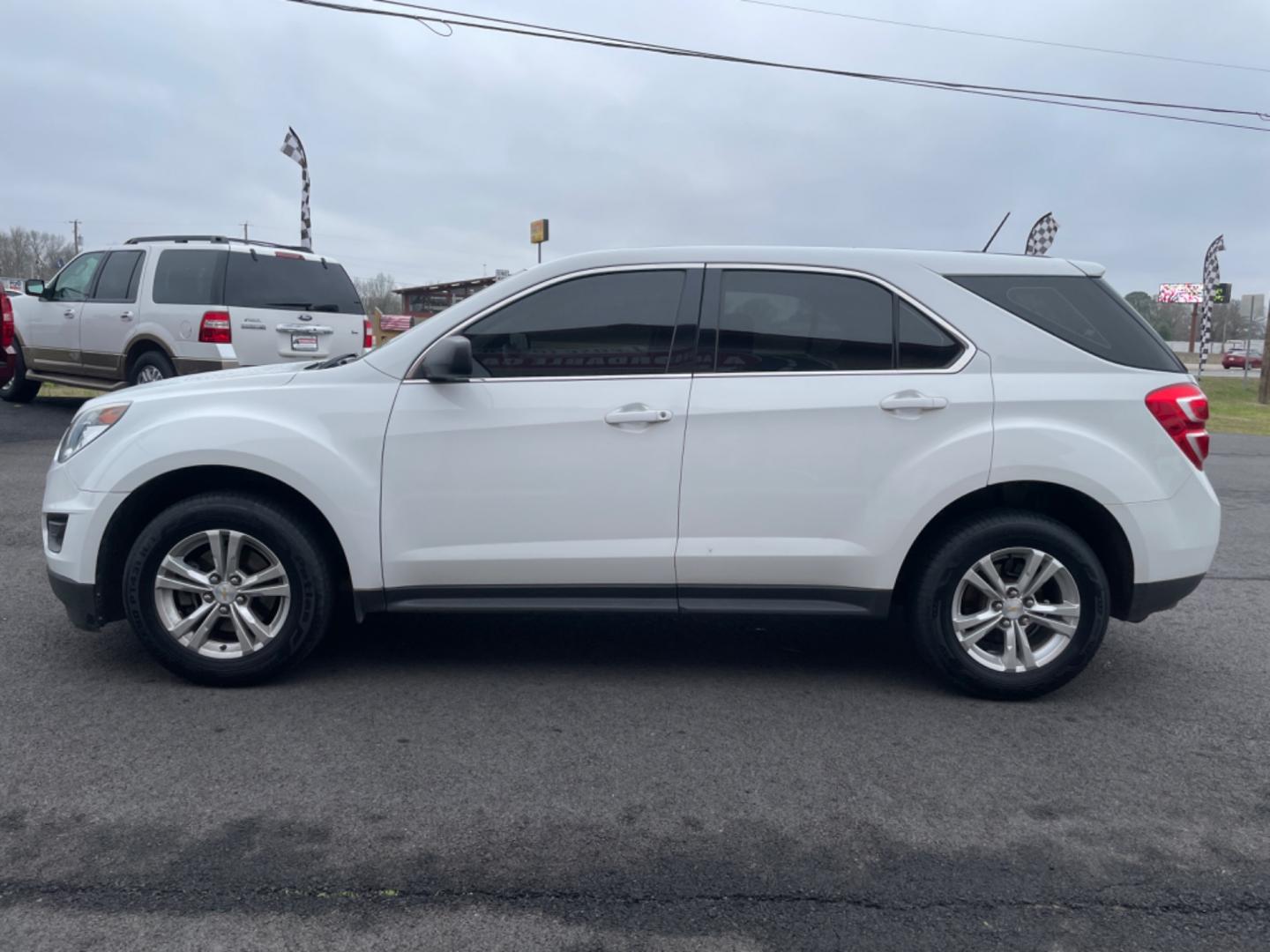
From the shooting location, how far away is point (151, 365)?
12.2 meters

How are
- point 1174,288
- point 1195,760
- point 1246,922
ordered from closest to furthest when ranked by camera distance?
point 1246,922, point 1195,760, point 1174,288

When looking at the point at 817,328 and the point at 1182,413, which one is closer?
the point at 1182,413

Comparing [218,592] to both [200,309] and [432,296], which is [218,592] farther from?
[200,309]

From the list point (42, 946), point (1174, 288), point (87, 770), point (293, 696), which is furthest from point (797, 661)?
point (1174, 288)

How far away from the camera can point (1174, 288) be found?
302 ft

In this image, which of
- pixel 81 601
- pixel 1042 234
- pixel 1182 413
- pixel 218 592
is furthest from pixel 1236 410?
pixel 81 601

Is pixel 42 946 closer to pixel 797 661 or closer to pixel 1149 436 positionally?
pixel 797 661

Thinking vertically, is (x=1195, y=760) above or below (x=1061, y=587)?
below

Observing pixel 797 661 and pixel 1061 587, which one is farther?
pixel 797 661

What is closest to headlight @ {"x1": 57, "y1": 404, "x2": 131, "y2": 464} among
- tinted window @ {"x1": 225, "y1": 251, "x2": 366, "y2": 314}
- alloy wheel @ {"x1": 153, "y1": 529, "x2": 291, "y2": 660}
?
alloy wheel @ {"x1": 153, "y1": 529, "x2": 291, "y2": 660}

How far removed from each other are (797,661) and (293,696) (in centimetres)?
224

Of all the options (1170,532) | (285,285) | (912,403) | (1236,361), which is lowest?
(1170,532)

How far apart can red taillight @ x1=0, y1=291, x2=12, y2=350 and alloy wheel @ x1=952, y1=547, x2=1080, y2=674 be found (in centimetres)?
1126

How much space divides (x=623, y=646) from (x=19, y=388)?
43.1 feet
